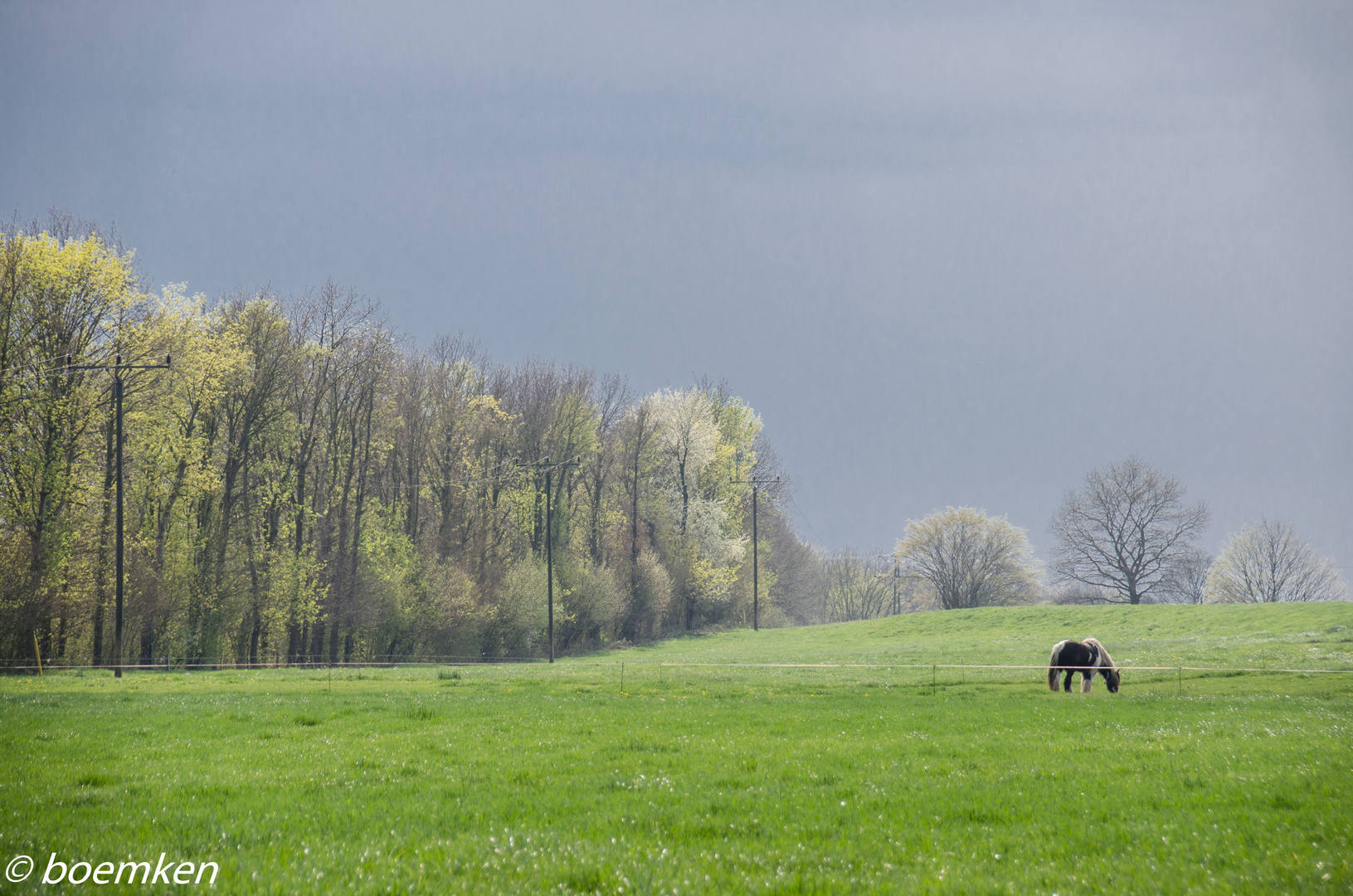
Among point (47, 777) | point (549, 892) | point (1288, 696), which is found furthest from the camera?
point (1288, 696)

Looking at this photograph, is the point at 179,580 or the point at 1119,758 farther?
the point at 179,580

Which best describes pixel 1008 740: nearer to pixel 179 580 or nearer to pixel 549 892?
pixel 549 892

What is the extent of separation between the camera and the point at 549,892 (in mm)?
6250

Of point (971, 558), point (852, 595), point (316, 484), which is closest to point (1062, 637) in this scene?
point (971, 558)

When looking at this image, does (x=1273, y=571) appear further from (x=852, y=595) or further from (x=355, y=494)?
(x=355, y=494)

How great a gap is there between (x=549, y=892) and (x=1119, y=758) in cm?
961

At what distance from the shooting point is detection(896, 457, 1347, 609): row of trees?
81.1 metres

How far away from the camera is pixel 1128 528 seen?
268 ft

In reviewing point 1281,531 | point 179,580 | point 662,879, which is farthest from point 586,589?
point 1281,531

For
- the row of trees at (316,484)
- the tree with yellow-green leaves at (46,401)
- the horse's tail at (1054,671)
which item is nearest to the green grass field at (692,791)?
the horse's tail at (1054,671)

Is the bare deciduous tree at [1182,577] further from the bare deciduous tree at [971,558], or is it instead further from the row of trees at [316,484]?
the row of trees at [316,484]

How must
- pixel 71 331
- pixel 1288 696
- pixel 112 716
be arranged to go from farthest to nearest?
pixel 71 331, pixel 1288 696, pixel 112 716

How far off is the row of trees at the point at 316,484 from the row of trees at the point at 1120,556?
33.5 metres

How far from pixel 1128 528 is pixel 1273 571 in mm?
22326
